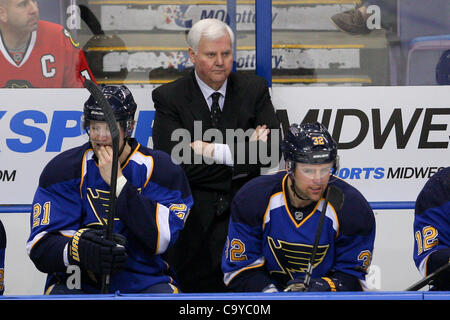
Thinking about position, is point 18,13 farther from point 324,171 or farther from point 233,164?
point 324,171

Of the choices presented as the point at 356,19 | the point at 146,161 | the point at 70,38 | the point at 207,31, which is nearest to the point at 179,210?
the point at 146,161

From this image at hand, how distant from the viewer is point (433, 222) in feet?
10.1

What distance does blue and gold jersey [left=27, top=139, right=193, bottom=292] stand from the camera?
3.07 metres

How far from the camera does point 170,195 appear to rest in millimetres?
3146

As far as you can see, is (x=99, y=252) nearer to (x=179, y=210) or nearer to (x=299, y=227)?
(x=179, y=210)

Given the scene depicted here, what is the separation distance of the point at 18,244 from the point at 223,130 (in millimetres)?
1354

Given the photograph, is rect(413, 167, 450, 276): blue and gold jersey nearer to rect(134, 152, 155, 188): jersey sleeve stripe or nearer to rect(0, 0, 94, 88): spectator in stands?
rect(134, 152, 155, 188): jersey sleeve stripe

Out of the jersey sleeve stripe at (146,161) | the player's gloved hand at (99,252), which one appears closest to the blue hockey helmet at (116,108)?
the jersey sleeve stripe at (146,161)

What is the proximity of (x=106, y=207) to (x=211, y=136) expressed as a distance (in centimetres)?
80

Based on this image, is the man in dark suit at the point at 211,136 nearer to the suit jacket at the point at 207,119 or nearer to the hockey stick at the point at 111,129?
the suit jacket at the point at 207,119

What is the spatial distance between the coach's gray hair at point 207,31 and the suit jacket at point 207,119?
21 cm

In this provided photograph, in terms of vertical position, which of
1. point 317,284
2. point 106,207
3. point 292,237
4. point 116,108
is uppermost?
point 116,108
